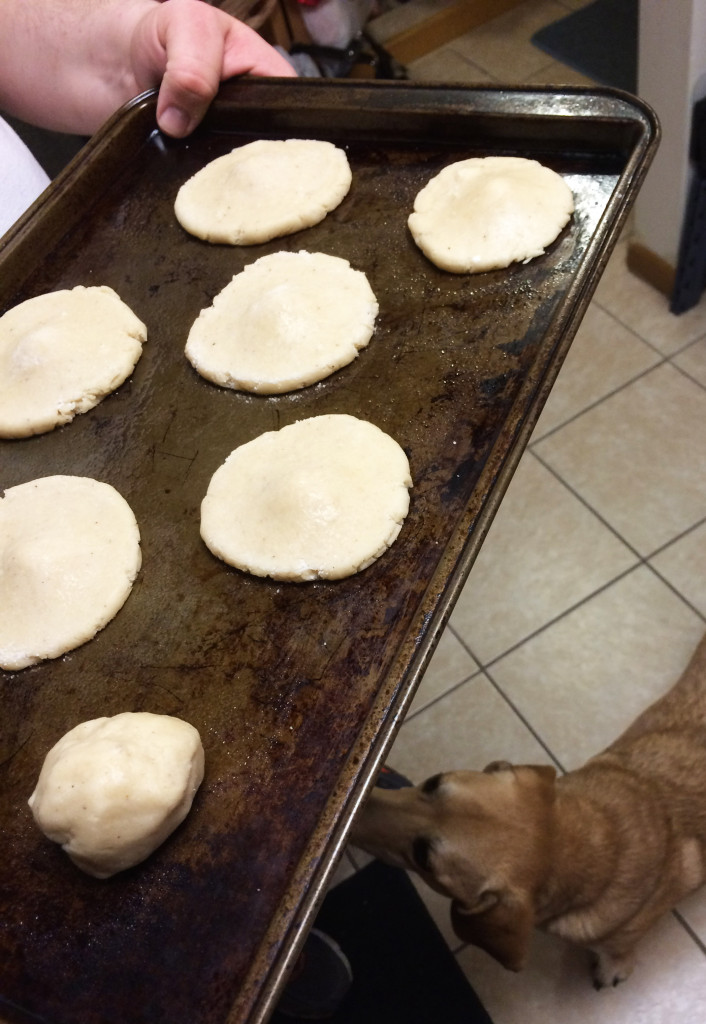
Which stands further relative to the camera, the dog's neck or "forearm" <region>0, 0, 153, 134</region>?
"forearm" <region>0, 0, 153, 134</region>

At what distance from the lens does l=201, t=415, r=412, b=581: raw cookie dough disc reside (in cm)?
130

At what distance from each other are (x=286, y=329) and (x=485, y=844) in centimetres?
97

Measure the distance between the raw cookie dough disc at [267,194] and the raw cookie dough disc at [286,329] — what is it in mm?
147

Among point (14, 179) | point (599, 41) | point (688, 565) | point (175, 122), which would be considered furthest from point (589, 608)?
point (599, 41)

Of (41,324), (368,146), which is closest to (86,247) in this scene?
(41,324)

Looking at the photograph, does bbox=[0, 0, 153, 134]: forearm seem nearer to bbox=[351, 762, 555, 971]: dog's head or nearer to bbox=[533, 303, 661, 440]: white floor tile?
bbox=[533, 303, 661, 440]: white floor tile

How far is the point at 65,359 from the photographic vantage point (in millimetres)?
1600

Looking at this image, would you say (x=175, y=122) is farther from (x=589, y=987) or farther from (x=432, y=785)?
(x=589, y=987)

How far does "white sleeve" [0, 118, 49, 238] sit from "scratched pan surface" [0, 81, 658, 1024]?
0.12 m

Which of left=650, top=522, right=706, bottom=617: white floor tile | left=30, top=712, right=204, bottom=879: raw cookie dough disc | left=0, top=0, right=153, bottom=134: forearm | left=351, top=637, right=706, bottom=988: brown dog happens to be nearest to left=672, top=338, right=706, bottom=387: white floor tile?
left=650, top=522, right=706, bottom=617: white floor tile

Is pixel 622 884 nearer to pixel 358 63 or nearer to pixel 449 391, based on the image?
pixel 449 391

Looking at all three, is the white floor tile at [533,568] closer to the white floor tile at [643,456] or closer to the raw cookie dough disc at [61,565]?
the white floor tile at [643,456]

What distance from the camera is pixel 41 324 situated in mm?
1652

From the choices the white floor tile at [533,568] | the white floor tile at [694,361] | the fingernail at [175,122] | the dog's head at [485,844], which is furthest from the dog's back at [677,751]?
the fingernail at [175,122]
